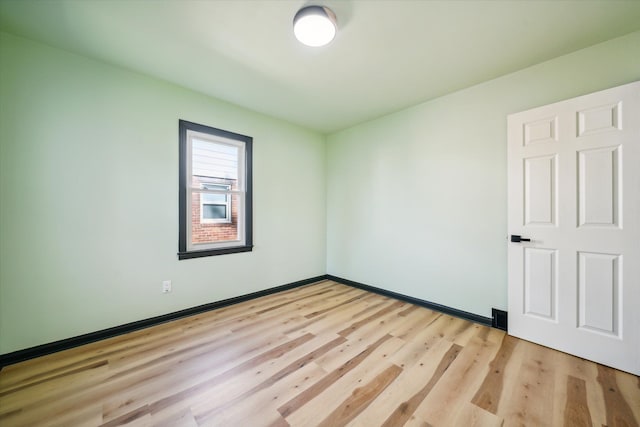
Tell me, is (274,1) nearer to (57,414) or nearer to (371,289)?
(57,414)

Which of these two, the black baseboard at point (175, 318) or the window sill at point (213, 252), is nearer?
the black baseboard at point (175, 318)

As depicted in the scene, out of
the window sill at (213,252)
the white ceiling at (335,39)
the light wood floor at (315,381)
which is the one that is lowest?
the light wood floor at (315,381)

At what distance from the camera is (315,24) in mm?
1657

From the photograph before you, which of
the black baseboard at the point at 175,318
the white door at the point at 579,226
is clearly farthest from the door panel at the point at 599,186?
the black baseboard at the point at 175,318

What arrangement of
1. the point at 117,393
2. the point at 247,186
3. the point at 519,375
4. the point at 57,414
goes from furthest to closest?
1. the point at 247,186
2. the point at 519,375
3. the point at 117,393
4. the point at 57,414

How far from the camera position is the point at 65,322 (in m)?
2.09

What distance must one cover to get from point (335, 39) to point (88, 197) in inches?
105

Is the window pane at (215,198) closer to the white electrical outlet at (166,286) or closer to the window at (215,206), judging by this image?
the window at (215,206)

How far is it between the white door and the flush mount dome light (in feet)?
6.58

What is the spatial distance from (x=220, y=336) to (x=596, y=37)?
426 centimetres

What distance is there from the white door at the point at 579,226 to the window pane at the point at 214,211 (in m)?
3.49

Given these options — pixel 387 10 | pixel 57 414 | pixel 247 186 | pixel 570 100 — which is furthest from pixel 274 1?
pixel 57 414

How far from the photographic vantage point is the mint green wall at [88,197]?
75.3 inches

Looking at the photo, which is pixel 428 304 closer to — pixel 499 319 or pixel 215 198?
pixel 499 319
